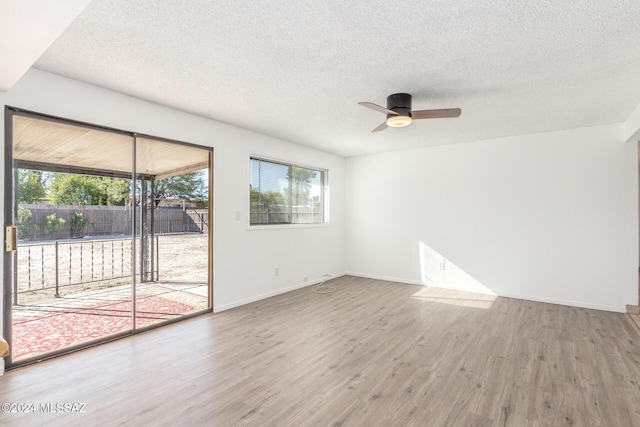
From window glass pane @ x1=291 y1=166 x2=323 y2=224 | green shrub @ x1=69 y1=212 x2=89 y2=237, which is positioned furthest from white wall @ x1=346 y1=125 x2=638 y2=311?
green shrub @ x1=69 y1=212 x2=89 y2=237

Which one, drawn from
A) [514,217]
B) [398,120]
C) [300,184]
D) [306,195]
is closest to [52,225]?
[398,120]

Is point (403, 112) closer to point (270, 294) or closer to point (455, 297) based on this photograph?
point (455, 297)

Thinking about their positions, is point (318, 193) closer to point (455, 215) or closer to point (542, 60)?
point (455, 215)

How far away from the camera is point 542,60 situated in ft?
8.21

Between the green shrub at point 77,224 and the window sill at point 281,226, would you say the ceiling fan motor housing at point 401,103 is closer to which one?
the window sill at point 281,226

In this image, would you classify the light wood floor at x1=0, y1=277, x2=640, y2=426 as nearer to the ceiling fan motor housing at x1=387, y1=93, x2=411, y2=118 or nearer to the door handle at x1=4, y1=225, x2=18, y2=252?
the door handle at x1=4, y1=225, x2=18, y2=252

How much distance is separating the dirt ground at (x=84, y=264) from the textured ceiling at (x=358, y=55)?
5.13ft

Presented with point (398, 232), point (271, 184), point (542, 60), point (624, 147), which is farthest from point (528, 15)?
point (398, 232)

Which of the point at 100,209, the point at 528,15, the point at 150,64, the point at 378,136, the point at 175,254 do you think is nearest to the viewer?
the point at 528,15

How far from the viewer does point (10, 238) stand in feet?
8.29

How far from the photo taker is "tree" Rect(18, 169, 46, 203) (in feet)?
8.63

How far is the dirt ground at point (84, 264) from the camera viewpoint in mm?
2699

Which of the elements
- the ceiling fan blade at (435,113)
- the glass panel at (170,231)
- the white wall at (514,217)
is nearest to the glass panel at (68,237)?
the glass panel at (170,231)

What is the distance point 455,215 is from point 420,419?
4006 mm
